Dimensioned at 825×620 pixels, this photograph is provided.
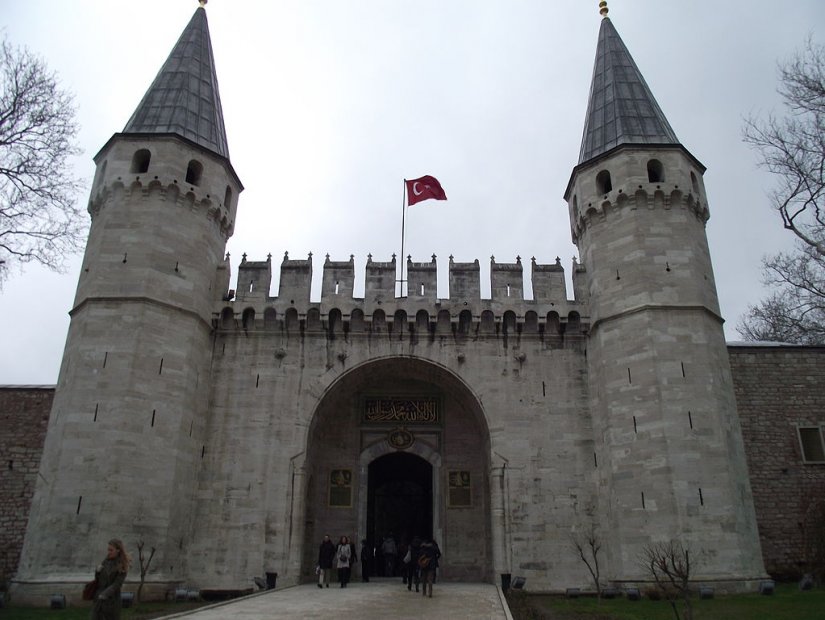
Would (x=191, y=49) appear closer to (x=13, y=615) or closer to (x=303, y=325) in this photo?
(x=303, y=325)

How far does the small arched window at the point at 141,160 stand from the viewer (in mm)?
18859

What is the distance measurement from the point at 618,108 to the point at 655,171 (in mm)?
2548

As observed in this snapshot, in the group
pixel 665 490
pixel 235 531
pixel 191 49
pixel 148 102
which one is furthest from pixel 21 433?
pixel 665 490

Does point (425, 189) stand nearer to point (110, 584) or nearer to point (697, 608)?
point (697, 608)

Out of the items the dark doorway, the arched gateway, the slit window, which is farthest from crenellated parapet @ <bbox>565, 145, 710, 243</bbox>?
the dark doorway

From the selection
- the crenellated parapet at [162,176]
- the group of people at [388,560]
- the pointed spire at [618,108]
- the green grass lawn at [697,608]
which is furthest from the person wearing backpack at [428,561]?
the pointed spire at [618,108]

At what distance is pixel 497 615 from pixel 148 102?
1779cm

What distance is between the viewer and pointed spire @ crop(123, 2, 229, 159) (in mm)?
19625

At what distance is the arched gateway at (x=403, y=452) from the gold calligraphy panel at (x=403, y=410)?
0.10 feet

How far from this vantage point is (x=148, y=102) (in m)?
20.3

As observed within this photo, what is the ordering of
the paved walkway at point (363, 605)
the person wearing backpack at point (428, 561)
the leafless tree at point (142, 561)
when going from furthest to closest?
the leafless tree at point (142, 561)
the person wearing backpack at point (428, 561)
the paved walkway at point (363, 605)

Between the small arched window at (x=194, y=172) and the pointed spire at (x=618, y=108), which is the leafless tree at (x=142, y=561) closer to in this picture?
the small arched window at (x=194, y=172)

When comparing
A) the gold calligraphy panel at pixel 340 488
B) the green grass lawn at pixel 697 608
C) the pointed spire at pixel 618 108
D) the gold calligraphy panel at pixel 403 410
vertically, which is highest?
the pointed spire at pixel 618 108

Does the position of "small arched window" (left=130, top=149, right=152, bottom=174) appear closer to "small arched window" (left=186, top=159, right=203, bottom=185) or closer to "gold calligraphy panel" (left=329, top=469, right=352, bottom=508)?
"small arched window" (left=186, top=159, right=203, bottom=185)
